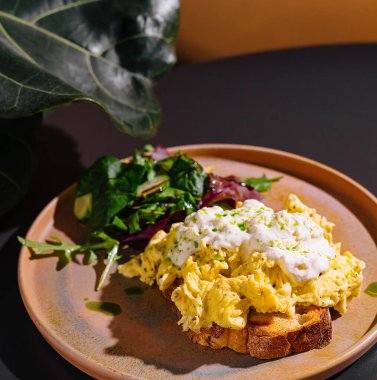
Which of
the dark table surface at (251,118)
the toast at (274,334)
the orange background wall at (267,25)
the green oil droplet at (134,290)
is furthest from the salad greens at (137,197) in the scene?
the orange background wall at (267,25)

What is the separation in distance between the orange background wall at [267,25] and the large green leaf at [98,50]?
1.87 metres

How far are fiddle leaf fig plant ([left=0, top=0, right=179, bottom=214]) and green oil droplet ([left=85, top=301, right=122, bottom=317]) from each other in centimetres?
81

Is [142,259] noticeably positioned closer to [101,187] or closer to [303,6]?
[101,187]

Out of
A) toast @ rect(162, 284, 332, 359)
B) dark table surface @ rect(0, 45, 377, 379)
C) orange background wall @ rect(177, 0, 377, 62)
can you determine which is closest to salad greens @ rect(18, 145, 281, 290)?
dark table surface @ rect(0, 45, 377, 379)

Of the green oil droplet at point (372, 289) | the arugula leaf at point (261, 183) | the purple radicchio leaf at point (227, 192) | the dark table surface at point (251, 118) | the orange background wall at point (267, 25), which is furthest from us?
the orange background wall at point (267, 25)

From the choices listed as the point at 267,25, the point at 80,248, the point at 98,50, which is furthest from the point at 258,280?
the point at 267,25

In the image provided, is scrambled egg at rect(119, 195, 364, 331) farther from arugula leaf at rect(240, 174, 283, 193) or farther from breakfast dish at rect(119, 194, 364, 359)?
arugula leaf at rect(240, 174, 283, 193)

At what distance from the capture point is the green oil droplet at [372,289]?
231 centimetres

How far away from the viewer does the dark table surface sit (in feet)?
→ 10.6

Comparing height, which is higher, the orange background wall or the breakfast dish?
the orange background wall

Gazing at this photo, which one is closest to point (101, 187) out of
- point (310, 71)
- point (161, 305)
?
point (161, 305)

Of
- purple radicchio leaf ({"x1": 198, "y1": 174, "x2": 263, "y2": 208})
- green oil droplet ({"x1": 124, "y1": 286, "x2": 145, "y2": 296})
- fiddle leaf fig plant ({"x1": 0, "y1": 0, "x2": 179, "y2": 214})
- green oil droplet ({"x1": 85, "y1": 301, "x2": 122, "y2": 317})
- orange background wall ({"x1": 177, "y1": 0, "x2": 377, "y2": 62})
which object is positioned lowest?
green oil droplet ({"x1": 85, "y1": 301, "x2": 122, "y2": 317})

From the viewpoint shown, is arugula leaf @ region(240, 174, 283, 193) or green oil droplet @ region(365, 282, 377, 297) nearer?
green oil droplet @ region(365, 282, 377, 297)

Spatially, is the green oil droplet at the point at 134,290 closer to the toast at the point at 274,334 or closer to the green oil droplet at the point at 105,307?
the green oil droplet at the point at 105,307
